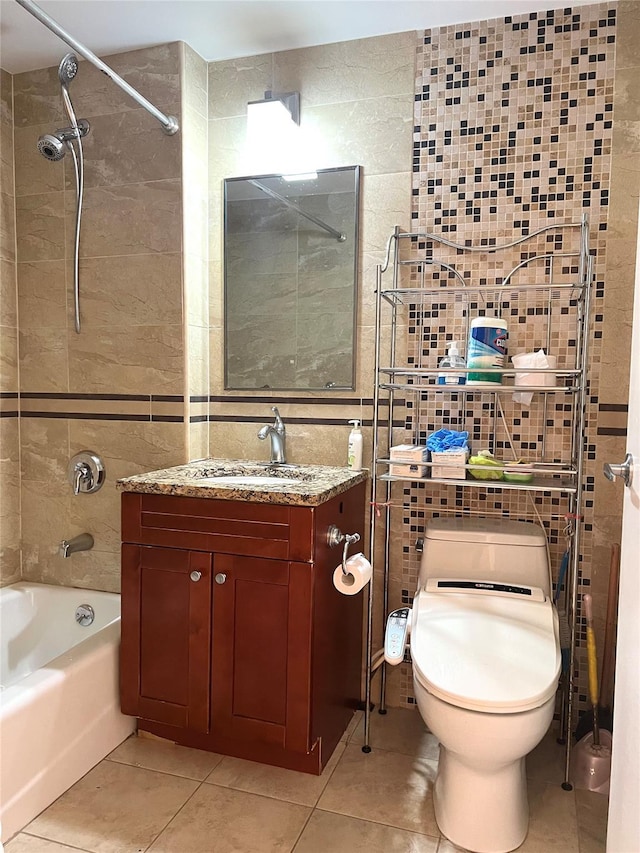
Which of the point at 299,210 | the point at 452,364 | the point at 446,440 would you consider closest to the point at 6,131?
the point at 299,210

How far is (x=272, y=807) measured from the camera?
5.88 ft

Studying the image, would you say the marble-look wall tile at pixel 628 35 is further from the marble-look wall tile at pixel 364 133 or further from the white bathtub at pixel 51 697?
the white bathtub at pixel 51 697

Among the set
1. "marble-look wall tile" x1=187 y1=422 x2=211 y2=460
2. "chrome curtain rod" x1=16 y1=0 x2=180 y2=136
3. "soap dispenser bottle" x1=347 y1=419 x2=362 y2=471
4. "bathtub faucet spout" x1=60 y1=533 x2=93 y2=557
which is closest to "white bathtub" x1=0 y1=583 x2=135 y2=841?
"bathtub faucet spout" x1=60 y1=533 x2=93 y2=557

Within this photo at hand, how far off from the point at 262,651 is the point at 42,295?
5.51 feet

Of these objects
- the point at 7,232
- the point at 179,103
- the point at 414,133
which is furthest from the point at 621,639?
the point at 7,232

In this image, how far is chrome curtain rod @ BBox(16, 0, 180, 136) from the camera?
1661 millimetres

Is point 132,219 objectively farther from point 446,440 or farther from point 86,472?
point 446,440

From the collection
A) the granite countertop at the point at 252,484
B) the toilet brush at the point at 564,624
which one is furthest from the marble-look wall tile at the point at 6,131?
the toilet brush at the point at 564,624

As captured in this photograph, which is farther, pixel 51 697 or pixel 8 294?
pixel 8 294

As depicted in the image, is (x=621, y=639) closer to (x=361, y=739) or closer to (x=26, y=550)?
(x=361, y=739)

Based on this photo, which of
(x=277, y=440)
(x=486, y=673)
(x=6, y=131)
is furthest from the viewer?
(x=6, y=131)

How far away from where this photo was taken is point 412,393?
226 cm

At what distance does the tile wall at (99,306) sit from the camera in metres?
2.38

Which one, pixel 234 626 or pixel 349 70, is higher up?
pixel 349 70
